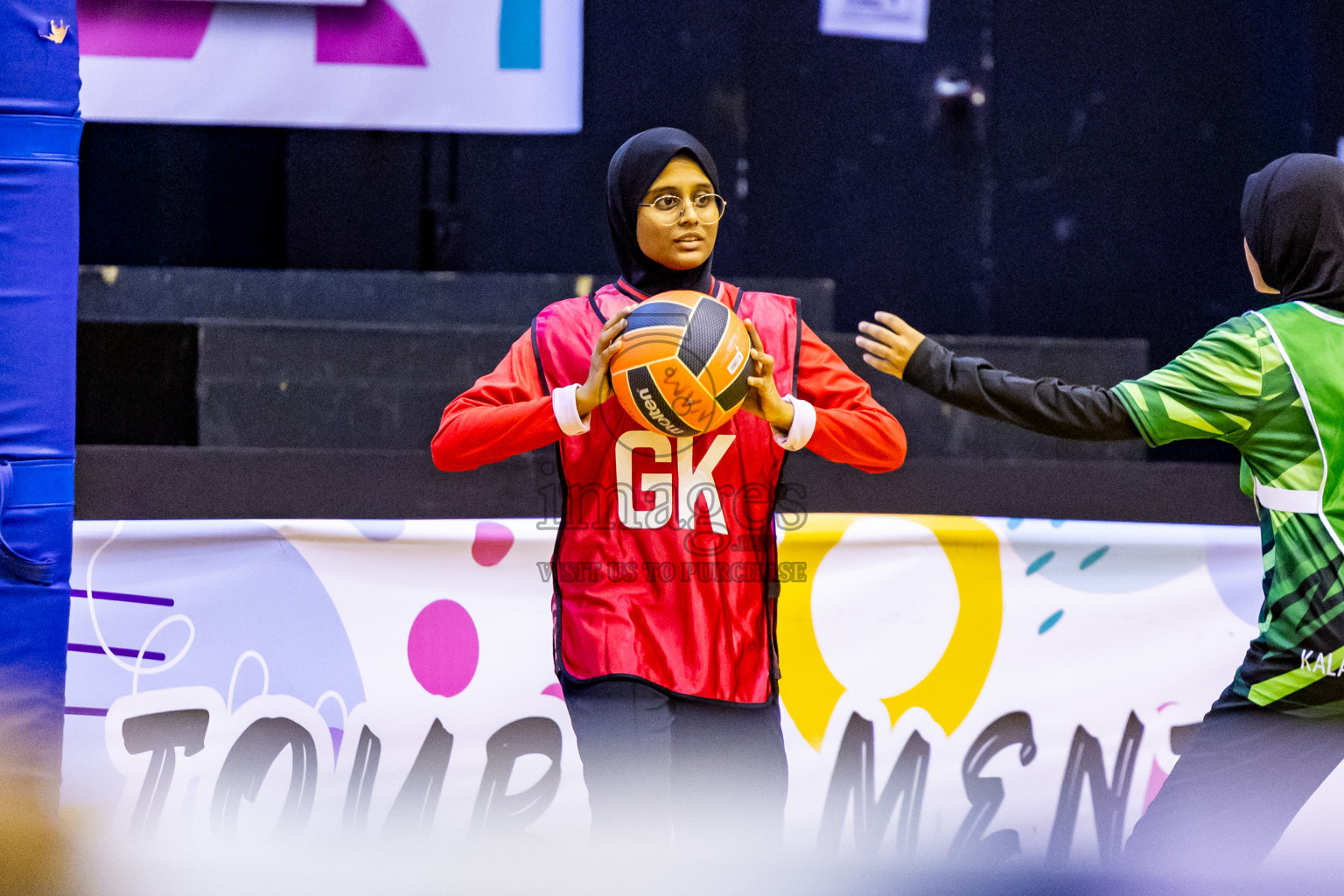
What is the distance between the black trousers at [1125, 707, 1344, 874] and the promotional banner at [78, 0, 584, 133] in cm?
373

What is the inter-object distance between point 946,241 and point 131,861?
17.8ft

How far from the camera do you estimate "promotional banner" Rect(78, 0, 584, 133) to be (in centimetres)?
514

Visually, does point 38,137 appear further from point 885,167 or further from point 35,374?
point 885,167

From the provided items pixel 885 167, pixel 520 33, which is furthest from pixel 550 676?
pixel 885 167

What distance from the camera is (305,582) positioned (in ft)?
12.0

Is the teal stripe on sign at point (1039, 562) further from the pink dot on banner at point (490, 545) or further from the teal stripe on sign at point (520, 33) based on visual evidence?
the teal stripe on sign at point (520, 33)

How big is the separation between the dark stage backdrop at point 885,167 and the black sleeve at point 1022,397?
10.4 feet


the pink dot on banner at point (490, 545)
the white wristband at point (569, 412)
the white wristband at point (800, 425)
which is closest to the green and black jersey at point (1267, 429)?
the white wristband at point (800, 425)

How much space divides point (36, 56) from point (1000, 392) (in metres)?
2.03

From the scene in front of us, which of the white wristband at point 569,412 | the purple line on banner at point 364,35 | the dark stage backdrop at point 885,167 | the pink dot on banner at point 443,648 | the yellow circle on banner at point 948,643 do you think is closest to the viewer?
the white wristband at point 569,412

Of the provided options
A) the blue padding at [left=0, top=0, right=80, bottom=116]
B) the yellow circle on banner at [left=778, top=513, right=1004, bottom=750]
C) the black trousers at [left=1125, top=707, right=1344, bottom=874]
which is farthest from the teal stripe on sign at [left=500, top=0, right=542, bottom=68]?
the black trousers at [left=1125, top=707, right=1344, bottom=874]

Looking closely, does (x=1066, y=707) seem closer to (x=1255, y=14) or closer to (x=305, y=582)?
(x=305, y=582)

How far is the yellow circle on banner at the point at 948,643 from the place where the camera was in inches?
149

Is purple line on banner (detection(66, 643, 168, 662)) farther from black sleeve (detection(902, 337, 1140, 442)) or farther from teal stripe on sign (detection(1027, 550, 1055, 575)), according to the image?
teal stripe on sign (detection(1027, 550, 1055, 575))
